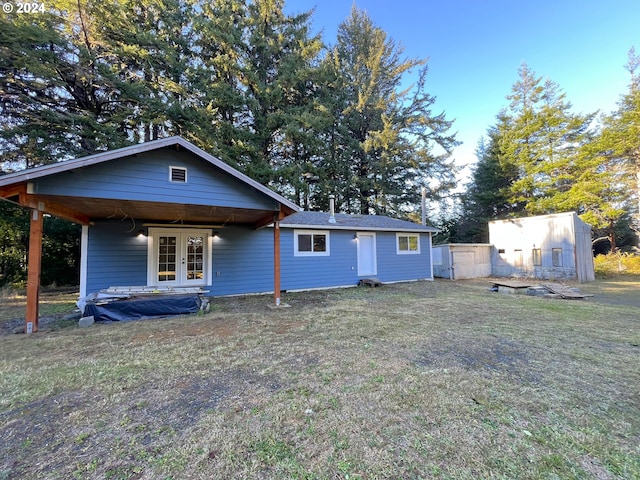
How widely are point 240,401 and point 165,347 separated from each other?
7.02ft

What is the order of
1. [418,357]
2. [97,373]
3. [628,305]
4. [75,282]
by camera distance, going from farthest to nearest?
[75,282] < [628,305] < [418,357] < [97,373]

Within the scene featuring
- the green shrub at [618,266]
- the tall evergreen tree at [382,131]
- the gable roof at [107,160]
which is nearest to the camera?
the gable roof at [107,160]

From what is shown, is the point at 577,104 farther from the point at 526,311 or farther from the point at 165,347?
the point at 165,347

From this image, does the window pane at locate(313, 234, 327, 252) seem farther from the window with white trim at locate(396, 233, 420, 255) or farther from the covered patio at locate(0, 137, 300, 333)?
the window with white trim at locate(396, 233, 420, 255)

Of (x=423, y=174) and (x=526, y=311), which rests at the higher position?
(x=423, y=174)

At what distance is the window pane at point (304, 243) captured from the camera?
9.78m

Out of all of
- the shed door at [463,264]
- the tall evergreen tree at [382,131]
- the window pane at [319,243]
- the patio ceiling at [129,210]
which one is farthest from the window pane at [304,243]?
the tall evergreen tree at [382,131]

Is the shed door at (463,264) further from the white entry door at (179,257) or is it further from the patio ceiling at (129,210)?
the white entry door at (179,257)

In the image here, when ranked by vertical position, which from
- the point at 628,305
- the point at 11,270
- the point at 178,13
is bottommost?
the point at 628,305

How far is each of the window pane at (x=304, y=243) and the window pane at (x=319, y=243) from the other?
241mm

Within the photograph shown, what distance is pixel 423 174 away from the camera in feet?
65.8

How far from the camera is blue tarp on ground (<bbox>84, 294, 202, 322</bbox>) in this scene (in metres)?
5.62

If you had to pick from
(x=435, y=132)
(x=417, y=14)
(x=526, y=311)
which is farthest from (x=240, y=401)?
(x=435, y=132)

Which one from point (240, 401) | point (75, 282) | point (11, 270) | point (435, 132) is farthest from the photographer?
point (435, 132)
